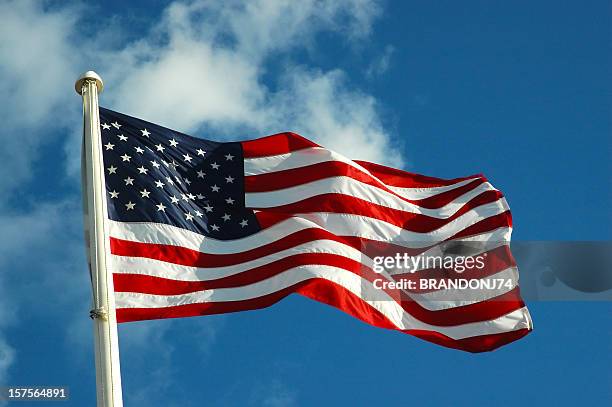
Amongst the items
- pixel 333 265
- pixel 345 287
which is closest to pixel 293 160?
pixel 333 265

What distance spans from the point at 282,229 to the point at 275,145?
180 cm

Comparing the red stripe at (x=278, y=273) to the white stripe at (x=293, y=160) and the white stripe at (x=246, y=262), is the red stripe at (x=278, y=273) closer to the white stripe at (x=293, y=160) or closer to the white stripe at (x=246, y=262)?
the white stripe at (x=246, y=262)

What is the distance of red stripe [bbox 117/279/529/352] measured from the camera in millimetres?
16203

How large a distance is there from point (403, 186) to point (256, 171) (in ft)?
8.27

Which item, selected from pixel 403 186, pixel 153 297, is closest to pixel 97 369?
pixel 153 297

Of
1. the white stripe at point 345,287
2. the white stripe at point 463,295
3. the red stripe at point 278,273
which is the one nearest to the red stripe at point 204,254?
the red stripe at point 278,273

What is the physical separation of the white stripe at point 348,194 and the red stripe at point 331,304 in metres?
1.73

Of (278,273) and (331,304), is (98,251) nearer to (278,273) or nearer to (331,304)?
(278,273)

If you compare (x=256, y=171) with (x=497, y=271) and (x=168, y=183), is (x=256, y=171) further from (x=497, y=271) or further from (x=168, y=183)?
(x=497, y=271)

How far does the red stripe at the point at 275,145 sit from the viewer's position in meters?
18.9

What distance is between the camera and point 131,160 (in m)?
17.2

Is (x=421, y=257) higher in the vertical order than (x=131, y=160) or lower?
lower

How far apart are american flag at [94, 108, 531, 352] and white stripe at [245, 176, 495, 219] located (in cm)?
2

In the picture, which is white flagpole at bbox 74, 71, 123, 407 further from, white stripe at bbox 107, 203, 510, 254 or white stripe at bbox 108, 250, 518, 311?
white stripe at bbox 107, 203, 510, 254
